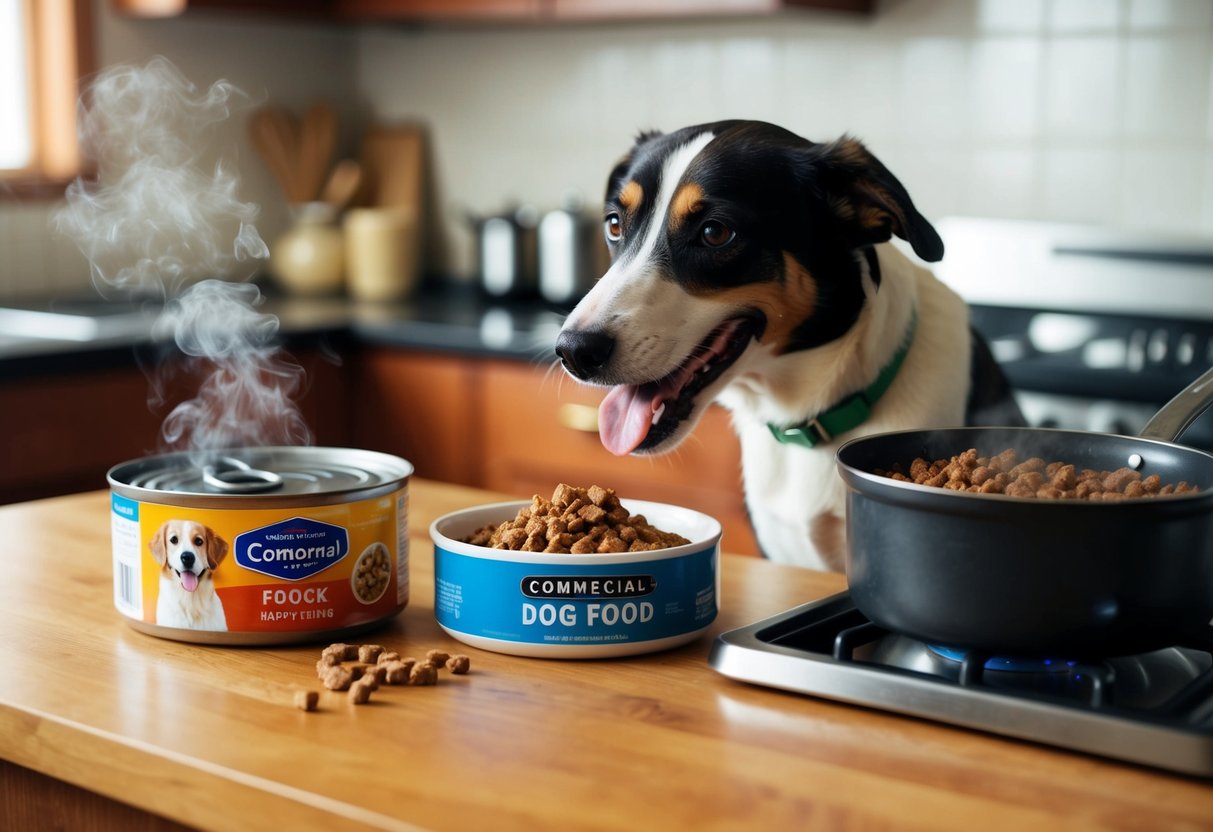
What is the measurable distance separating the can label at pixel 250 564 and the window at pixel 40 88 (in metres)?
2.37

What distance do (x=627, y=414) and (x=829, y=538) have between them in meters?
0.29

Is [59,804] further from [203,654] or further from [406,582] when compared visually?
[406,582]

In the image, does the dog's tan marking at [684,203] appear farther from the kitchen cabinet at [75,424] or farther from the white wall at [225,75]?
the white wall at [225,75]

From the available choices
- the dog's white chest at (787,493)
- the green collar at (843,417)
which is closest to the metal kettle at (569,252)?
the dog's white chest at (787,493)

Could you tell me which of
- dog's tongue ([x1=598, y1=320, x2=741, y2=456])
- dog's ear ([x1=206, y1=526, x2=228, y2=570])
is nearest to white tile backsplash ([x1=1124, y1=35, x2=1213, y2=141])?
dog's tongue ([x1=598, y1=320, x2=741, y2=456])

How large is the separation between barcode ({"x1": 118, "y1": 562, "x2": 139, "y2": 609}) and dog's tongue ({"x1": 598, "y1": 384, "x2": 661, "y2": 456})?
1.59 ft

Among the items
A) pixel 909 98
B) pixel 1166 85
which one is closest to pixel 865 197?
pixel 1166 85

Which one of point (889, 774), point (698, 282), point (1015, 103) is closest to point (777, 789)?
point (889, 774)

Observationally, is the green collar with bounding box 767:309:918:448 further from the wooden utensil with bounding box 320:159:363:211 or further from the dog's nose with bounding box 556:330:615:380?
the wooden utensil with bounding box 320:159:363:211

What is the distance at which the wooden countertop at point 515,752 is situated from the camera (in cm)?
69

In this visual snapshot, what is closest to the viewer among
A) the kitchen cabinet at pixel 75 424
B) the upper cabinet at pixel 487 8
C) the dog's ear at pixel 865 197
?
the dog's ear at pixel 865 197

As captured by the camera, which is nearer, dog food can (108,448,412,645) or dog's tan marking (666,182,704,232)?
dog food can (108,448,412,645)

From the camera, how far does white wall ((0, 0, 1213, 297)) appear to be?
8.30 feet

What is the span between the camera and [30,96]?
10.3 feet
